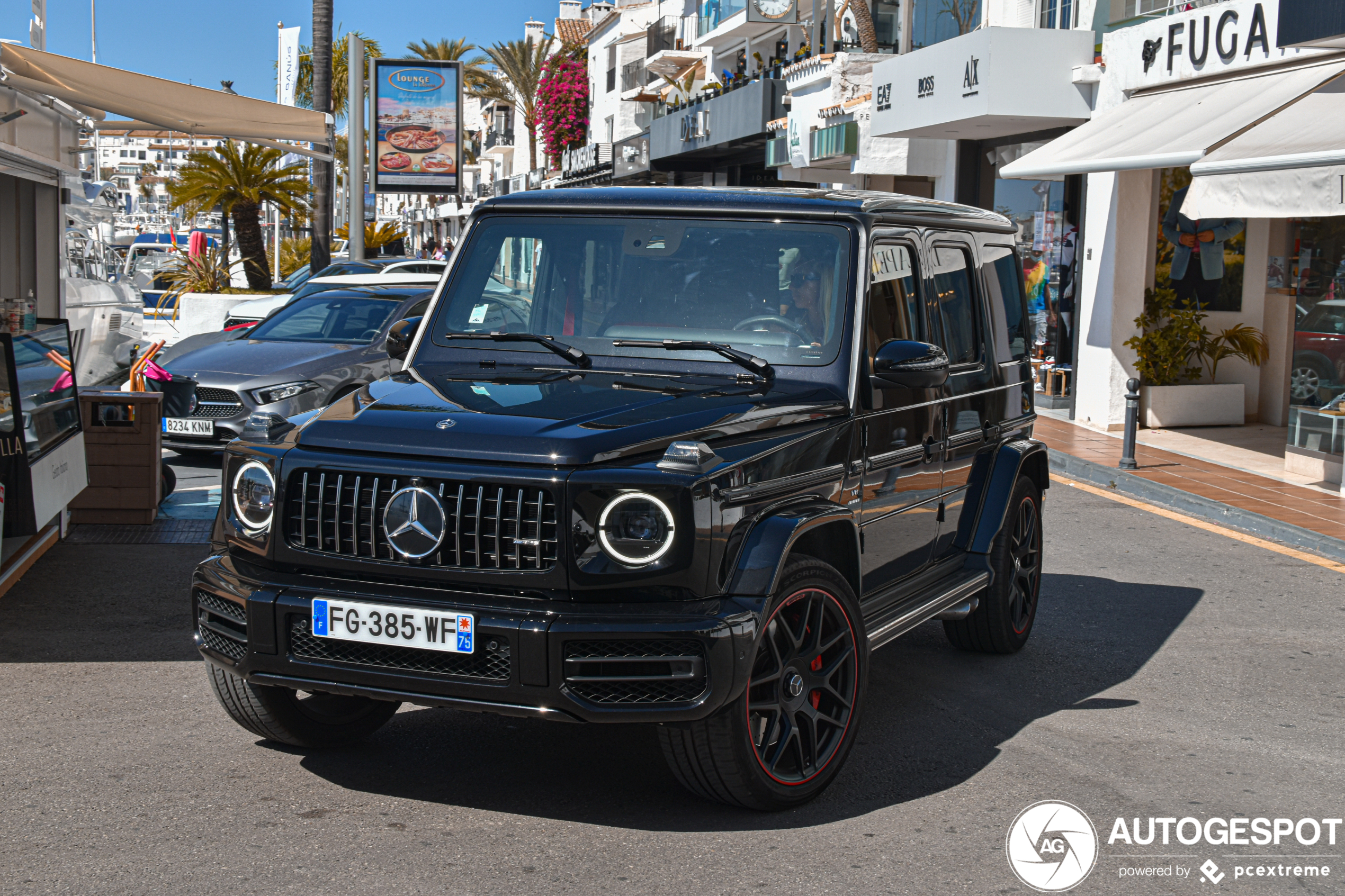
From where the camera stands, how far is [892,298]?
17.1 feet

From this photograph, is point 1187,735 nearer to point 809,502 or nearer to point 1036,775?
point 1036,775

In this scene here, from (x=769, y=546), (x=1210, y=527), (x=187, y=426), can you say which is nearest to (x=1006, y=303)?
(x=769, y=546)

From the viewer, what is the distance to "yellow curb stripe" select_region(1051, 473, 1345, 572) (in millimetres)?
9109

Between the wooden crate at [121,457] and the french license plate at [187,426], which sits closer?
the wooden crate at [121,457]

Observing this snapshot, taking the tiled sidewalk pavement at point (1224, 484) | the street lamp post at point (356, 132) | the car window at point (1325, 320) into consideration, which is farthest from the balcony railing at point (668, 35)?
the car window at point (1325, 320)

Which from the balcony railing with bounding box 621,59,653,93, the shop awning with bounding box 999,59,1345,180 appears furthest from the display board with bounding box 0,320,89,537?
the balcony railing with bounding box 621,59,653,93

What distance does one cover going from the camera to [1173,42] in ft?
47.9

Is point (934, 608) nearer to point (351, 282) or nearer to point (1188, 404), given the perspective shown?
point (351, 282)

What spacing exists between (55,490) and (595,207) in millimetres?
3766

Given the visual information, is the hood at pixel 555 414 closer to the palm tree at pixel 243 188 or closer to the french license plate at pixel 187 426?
the french license plate at pixel 187 426

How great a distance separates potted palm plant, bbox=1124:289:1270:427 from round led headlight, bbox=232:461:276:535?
42.1ft

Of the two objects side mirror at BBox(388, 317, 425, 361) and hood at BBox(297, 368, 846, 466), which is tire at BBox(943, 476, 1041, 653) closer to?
hood at BBox(297, 368, 846, 466)

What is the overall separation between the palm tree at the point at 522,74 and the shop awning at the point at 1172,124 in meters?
53.2

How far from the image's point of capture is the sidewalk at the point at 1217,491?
9.87 m
